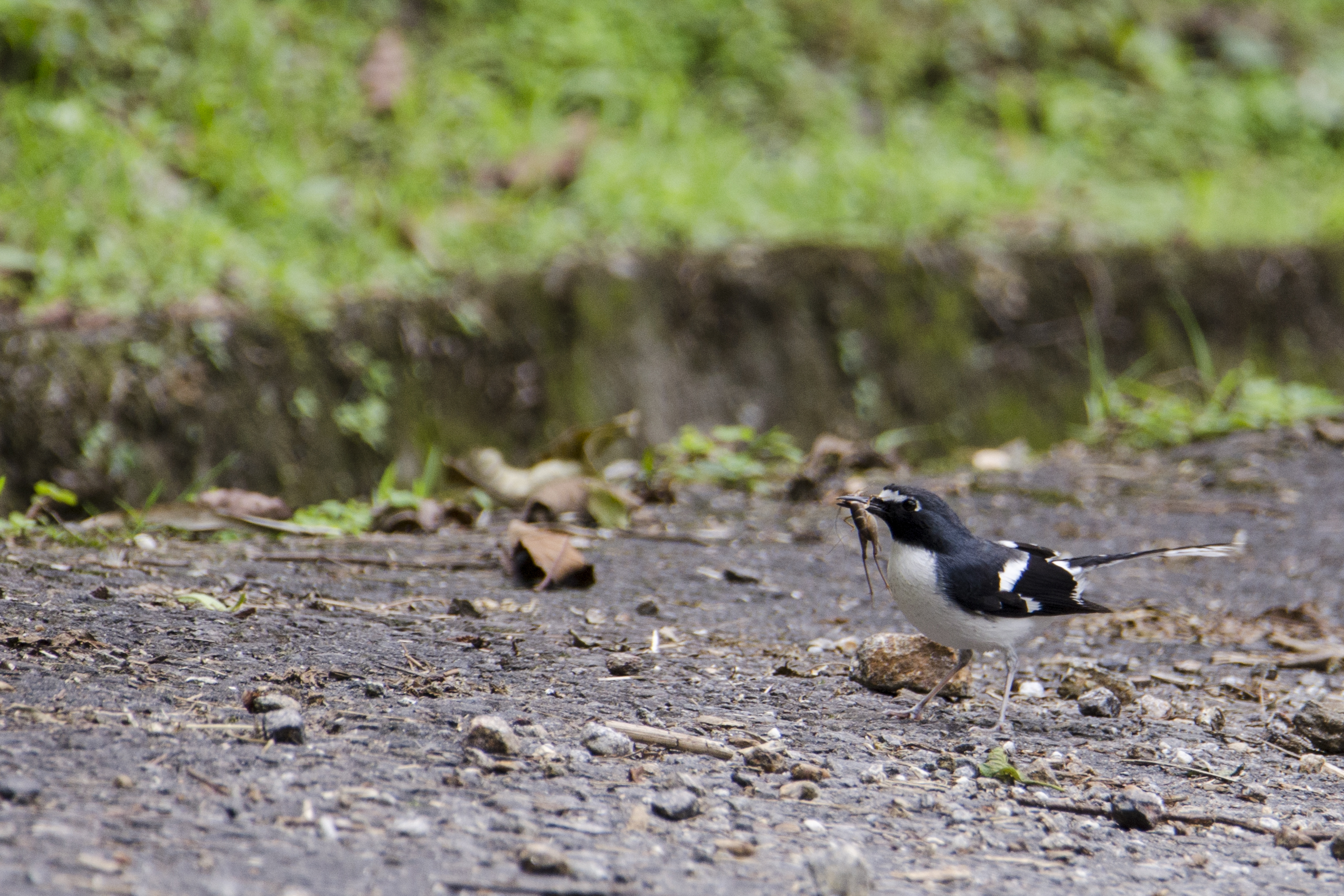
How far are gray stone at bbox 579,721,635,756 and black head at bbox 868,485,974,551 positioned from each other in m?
0.97

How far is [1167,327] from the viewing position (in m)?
7.21

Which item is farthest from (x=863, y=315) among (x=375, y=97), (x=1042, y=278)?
(x=375, y=97)

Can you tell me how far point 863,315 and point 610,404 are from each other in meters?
1.54

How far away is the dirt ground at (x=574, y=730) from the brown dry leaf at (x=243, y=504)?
0.47ft

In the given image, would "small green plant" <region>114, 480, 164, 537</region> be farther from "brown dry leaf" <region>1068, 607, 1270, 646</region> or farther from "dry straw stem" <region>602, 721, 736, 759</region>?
"brown dry leaf" <region>1068, 607, 1270, 646</region>

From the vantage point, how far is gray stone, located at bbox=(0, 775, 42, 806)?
6.08 feet

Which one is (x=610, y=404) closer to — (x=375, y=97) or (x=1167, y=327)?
(x=375, y=97)

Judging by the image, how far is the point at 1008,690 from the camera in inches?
116

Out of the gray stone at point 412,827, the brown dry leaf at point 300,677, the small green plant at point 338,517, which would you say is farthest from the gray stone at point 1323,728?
the small green plant at point 338,517

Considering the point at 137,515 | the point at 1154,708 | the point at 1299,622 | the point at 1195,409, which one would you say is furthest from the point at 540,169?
the point at 1154,708

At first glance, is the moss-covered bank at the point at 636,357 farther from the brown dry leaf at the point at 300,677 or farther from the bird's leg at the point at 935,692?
the bird's leg at the point at 935,692

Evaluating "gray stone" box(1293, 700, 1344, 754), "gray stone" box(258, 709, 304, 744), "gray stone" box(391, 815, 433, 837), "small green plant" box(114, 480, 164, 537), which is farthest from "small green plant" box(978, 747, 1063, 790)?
"small green plant" box(114, 480, 164, 537)

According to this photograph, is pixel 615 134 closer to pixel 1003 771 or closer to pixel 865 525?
pixel 865 525

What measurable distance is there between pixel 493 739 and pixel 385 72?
18.2ft
